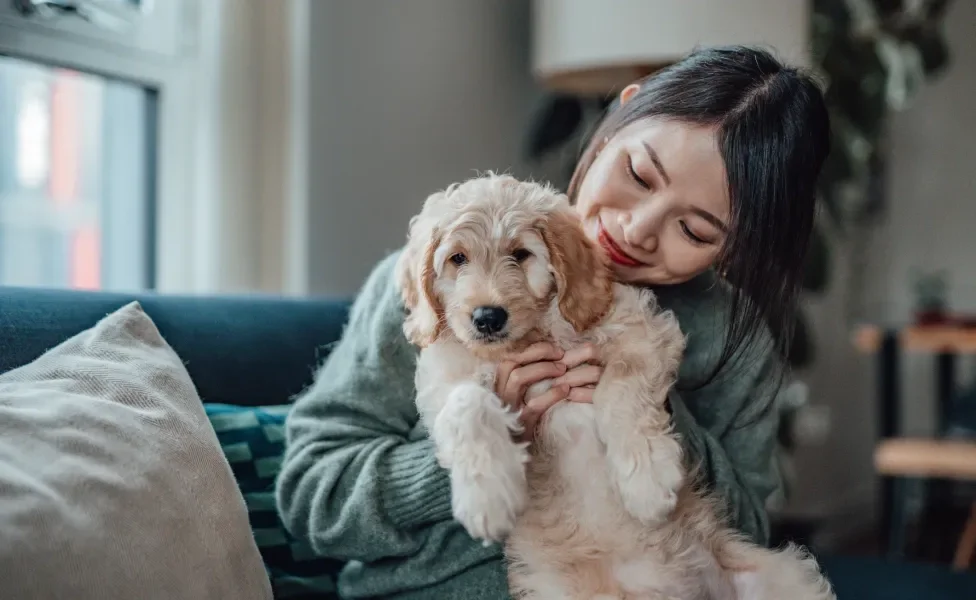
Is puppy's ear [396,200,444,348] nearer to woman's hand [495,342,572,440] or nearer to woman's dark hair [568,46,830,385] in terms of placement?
woman's hand [495,342,572,440]

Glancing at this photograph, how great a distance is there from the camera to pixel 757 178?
161cm

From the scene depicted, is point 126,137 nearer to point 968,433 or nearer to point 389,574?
point 389,574

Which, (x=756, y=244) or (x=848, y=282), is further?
(x=848, y=282)

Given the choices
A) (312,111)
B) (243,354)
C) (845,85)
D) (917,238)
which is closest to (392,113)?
(312,111)

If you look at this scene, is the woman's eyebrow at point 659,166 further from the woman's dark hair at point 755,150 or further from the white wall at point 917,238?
the white wall at point 917,238

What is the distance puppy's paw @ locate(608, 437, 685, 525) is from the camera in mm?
1354

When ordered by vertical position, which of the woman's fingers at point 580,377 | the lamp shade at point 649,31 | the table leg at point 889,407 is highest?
the lamp shade at point 649,31

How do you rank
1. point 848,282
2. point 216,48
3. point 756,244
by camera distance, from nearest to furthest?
point 756,244
point 216,48
point 848,282

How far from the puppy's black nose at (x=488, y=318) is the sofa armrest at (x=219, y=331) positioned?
569 mm

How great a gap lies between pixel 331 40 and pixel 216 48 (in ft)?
0.99

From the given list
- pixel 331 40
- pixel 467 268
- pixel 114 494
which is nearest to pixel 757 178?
pixel 467 268

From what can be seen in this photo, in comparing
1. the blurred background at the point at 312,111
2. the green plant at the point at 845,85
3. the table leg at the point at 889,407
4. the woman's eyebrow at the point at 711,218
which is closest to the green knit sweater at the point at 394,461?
the woman's eyebrow at the point at 711,218

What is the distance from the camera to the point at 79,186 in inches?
99.9

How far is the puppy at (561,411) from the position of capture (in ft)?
4.50
